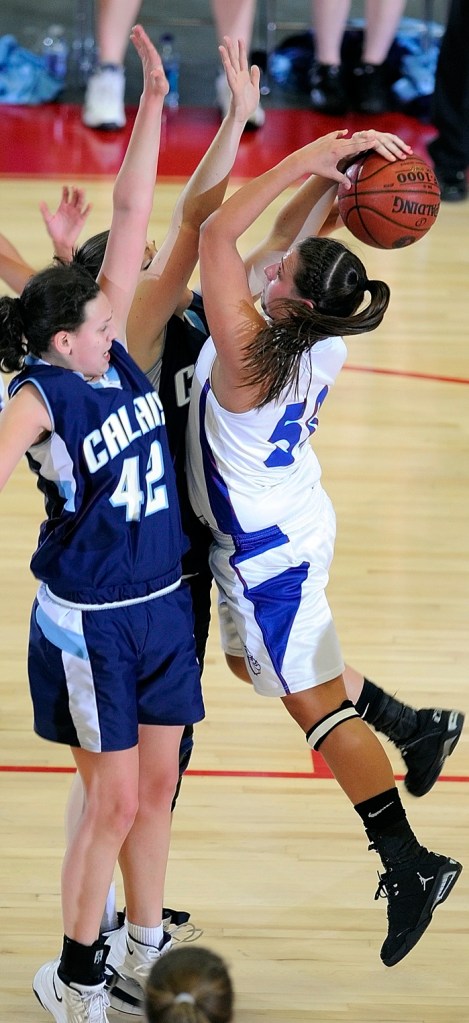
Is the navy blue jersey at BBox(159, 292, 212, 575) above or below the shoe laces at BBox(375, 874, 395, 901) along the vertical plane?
above

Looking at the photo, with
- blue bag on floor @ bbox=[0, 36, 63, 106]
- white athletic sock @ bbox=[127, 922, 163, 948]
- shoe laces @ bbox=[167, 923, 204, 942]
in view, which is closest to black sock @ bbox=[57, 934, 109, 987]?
white athletic sock @ bbox=[127, 922, 163, 948]

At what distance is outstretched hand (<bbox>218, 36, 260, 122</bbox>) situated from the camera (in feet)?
8.95

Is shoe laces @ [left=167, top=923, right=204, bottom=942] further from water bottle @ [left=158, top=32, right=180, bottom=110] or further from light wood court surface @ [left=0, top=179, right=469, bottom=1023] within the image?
water bottle @ [left=158, top=32, right=180, bottom=110]

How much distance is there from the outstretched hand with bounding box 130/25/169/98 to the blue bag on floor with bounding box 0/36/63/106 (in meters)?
7.38

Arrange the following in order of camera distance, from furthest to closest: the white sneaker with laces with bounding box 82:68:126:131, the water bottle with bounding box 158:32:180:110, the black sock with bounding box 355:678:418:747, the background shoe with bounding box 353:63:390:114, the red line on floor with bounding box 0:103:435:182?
the water bottle with bounding box 158:32:180:110 < the background shoe with bounding box 353:63:390:114 < the white sneaker with laces with bounding box 82:68:126:131 < the red line on floor with bounding box 0:103:435:182 < the black sock with bounding box 355:678:418:747

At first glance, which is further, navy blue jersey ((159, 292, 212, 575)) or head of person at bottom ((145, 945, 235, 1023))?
navy blue jersey ((159, 292, 212, 575))

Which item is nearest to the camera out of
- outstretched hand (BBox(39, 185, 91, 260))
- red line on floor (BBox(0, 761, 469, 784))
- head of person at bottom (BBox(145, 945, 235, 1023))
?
head of person at bottom (BBox(145, 945, 235, 1023))

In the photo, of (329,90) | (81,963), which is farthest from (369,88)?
(81,963)

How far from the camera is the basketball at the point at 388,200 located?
2916mm

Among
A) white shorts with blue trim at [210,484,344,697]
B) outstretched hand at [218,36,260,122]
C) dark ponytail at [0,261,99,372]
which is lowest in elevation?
white shorts with blue trim at [210,484,344,697]

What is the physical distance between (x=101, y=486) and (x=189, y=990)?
1.00m

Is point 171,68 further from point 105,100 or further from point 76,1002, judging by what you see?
point 76,1002

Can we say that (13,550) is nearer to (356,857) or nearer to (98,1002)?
(356,857)

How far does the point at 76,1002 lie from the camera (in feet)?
8.93
